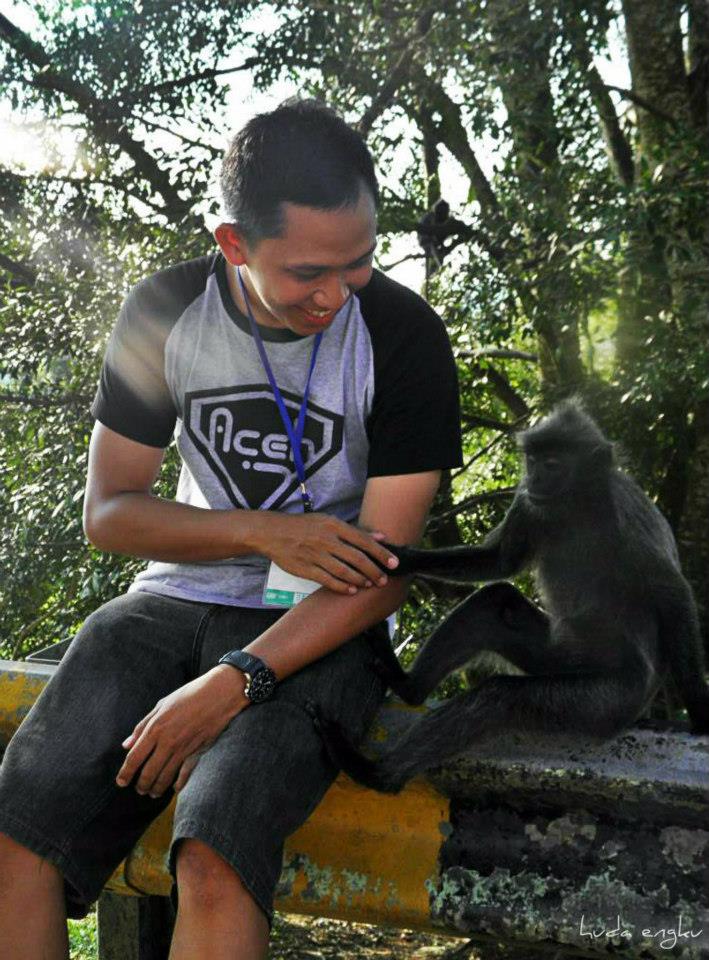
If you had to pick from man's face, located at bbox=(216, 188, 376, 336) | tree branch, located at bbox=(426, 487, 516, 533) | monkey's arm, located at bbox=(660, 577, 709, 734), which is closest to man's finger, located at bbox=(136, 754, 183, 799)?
man's face, located at bbox=(216, 188, 376, 336)

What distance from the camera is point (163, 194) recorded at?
168 inches

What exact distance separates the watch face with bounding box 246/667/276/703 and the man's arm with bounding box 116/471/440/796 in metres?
0.01

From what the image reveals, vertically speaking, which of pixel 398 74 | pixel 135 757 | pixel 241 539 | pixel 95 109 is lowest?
pixel 135 757

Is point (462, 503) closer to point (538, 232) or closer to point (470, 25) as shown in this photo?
point (538, 232)

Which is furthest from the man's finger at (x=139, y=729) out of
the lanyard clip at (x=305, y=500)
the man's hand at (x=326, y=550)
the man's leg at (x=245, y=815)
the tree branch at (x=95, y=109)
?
the tree branch at (x=95, y=109)

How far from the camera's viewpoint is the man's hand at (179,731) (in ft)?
5.06

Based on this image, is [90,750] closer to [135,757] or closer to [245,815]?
[135,757]

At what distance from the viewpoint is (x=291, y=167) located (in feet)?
5.44

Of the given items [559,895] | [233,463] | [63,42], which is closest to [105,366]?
[233,463]

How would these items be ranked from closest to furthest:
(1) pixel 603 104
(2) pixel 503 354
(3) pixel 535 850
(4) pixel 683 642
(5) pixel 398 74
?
(3) pixel 535 850, (4) pixel 683 642, (5) pixel 398 74, (1) pixel 603 104, (2) pixel 503 354

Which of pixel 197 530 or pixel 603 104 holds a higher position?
pixel 603 104

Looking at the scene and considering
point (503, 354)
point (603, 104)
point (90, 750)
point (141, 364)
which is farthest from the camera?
point (503, 354)

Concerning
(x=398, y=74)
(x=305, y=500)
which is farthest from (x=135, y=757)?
(x=398, y=74)

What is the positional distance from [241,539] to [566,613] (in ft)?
3.04
